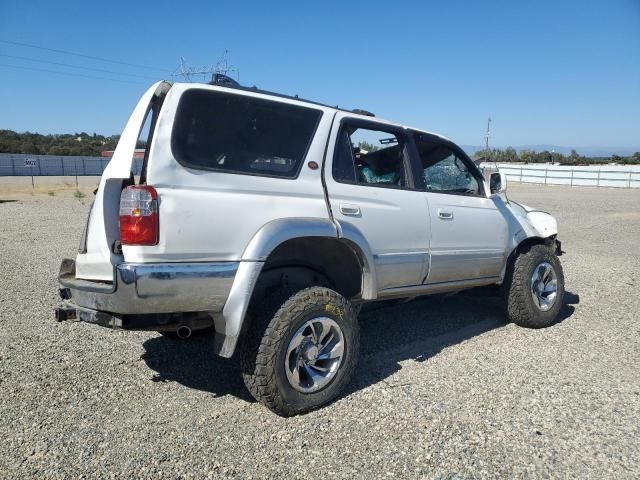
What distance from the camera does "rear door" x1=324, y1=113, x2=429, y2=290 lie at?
12.2ft

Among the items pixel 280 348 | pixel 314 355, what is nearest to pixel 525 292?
pixel 314 355

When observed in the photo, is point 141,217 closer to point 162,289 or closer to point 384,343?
point 162,289

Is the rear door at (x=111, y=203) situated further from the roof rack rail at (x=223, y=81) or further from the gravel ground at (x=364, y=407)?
the gravel ground at (x=364, y=407)

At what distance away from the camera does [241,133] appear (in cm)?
332

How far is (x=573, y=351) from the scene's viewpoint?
4684 mm

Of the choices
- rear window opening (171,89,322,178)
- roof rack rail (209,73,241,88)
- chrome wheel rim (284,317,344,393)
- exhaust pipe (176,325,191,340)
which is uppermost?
roof rack rail (209,73,241,88)

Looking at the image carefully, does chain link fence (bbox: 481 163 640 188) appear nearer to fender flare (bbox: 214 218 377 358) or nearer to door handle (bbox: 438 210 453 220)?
door handle (bbox: 438 210 453 220)

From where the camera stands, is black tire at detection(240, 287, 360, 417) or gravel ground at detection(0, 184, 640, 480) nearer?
gravel ground at detection(0, 184, 640, 480)

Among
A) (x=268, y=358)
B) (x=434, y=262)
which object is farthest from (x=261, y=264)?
(x=434, y=262)

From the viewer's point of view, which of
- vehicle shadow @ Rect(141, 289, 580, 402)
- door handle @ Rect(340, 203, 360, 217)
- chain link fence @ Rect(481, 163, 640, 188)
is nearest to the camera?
door handle @ Rect(340, 203, 360, 217)

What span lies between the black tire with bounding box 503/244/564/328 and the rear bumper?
3256 millimetres

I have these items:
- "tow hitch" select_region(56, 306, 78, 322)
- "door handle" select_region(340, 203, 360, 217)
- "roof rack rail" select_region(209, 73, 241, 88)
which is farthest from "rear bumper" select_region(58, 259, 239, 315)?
"roof rack rail" select_region(209, 73, 241, 88)

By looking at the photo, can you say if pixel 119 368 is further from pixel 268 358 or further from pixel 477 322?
pixel 477 322

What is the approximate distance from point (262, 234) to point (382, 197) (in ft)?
3.80
